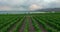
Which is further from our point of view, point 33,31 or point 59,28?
point 59,28

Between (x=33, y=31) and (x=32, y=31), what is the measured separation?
0.38 ft

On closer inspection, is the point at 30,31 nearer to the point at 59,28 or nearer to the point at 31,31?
the point at 31,31

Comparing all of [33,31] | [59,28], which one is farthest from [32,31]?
[59,28]

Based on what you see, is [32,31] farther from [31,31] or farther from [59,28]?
[59,28]

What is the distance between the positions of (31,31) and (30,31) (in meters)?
0.13

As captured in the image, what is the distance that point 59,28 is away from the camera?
61.3 feet

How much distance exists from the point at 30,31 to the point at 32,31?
0.22 metres

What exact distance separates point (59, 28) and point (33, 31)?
3.45 metres

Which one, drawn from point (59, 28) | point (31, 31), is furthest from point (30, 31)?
point (59, 28)

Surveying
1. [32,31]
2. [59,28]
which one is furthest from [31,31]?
[59,28]

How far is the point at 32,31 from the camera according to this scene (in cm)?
1731

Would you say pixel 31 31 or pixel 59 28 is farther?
pixel 59 28

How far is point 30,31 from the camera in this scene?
17.3 meters

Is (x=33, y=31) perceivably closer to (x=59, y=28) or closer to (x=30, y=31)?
(x=30, y=31)
